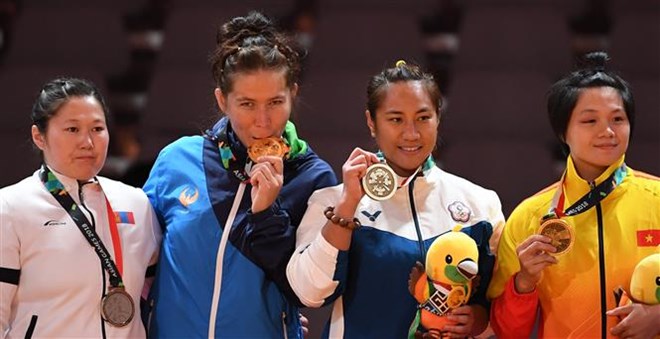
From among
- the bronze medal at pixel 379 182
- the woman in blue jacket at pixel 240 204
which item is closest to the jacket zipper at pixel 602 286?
the bronze medal at pixel 379 182

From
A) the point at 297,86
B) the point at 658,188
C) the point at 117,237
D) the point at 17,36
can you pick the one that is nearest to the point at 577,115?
the point at 658,188

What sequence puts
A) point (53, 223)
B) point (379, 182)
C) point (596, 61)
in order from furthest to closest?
point (596, 61)
point (53, 223)
point (379, 182)

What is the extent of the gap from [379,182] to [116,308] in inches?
29.8

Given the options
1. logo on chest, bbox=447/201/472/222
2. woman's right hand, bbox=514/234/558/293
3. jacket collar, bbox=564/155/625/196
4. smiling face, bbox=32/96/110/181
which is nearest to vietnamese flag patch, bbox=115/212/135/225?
smiling face, bbox=32/96/110/181

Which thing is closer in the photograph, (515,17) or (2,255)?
(2,255)

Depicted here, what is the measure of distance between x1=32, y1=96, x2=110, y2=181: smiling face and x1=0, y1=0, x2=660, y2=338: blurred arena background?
7.01 ft

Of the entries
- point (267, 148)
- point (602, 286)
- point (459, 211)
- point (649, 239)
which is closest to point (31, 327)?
point (267, 148)

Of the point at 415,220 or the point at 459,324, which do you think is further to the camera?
the point at 415,220

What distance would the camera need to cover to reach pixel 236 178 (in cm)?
282

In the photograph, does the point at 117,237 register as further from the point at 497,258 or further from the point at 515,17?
the point at 515,17

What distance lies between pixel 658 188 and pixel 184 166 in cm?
128

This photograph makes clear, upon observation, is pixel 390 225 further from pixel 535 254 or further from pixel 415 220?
pixel 535 254

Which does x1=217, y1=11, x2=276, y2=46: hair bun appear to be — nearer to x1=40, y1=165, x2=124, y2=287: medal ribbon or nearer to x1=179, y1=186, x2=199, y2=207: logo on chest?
x1=179, y1=186, x2=199, y2=207: logo on chest

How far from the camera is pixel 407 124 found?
2699 millimetres
